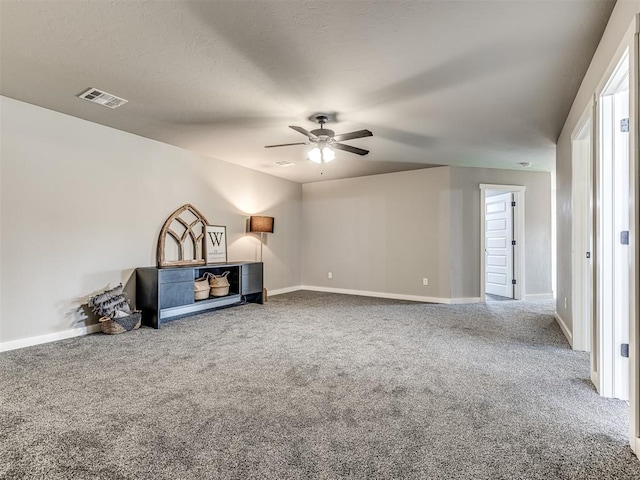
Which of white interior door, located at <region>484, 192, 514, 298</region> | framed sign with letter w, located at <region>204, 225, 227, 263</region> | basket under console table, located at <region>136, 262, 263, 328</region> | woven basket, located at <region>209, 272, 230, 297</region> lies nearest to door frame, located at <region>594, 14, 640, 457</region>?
basket under console table, located at <region>136, 262, 263, 328</region>

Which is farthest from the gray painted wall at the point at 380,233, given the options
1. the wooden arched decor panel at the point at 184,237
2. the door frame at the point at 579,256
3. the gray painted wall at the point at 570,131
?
the wooden arched decor panel at the point at 184,237

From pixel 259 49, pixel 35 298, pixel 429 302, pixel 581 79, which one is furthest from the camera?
pixel 429 302

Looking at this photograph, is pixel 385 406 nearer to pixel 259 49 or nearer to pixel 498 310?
pixel 259 49

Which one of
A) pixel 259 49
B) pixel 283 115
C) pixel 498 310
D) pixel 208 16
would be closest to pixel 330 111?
pixel 283 115

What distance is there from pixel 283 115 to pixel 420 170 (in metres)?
3.42

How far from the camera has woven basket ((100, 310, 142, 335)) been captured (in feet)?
12.3

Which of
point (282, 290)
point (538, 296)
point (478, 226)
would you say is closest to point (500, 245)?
point (478, 226)

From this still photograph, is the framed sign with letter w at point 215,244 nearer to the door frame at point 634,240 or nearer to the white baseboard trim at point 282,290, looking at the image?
the white baseboard trim at point 282,290

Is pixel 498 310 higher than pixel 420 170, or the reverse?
pixel 420 170

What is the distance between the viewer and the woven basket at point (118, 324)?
12.3 feet

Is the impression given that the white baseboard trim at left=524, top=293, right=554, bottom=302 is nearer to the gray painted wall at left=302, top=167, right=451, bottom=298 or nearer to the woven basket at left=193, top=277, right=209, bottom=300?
the gray painted wall at left=302, top=167, right=451, bottom=298

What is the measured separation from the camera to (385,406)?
2.12 metres

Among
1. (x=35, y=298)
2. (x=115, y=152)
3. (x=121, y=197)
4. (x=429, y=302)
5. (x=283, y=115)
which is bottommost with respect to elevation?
(x=429, y=302)

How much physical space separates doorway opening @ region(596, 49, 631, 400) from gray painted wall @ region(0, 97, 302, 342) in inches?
188
